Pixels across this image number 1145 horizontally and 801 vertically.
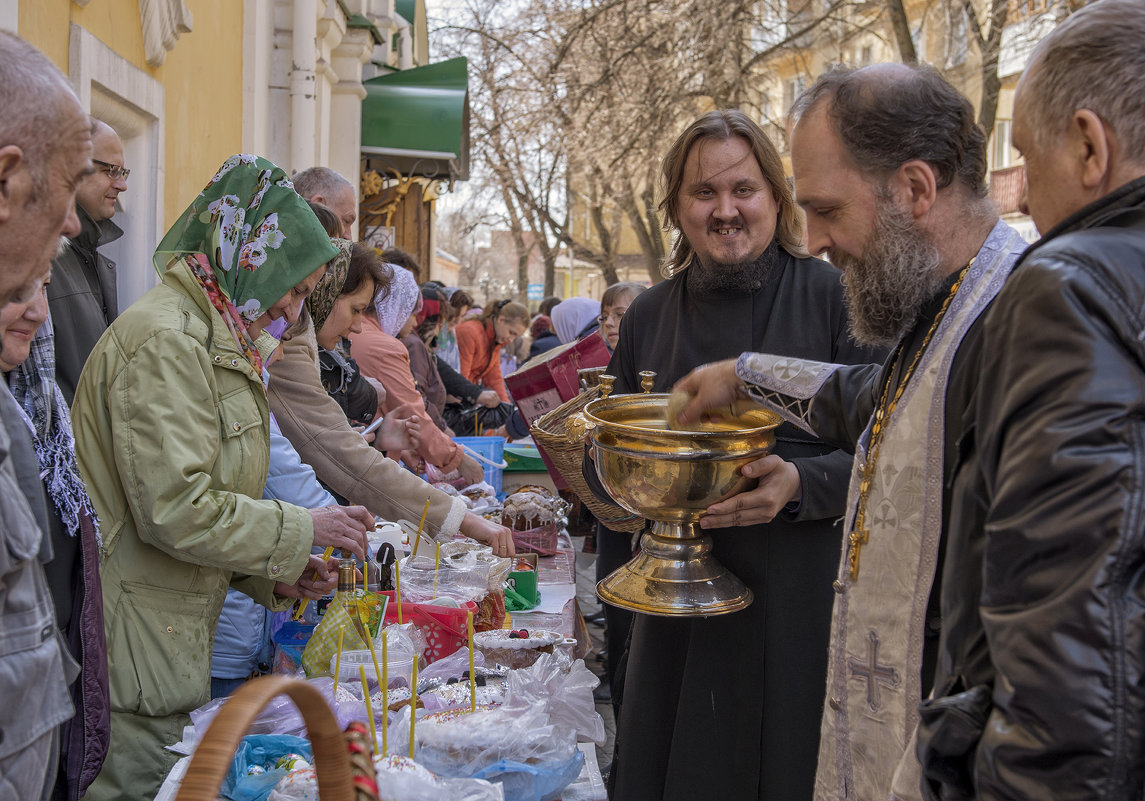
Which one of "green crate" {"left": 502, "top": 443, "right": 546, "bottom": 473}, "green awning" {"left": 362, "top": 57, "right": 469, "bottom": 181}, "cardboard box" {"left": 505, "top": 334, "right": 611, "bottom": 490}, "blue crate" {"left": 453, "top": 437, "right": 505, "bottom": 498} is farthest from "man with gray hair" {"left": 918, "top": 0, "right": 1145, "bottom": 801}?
"green awning" {"left": 362, "top": 57, "right": 469, "bottom": 181}

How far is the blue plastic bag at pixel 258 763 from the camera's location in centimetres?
Result: 190

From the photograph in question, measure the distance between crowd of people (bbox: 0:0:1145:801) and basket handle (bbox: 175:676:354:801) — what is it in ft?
1.62

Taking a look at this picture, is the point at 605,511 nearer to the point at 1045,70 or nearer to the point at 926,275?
the point at 926,275

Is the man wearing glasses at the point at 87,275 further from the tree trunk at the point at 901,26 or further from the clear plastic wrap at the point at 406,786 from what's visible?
the tree trunk at the point at 901,26

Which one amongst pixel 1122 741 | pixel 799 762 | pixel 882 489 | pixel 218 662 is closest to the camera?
pixel 1122 741

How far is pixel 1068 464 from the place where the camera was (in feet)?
3.60

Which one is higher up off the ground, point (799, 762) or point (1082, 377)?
point (1082, 377)

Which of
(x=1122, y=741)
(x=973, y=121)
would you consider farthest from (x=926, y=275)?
(x=1122, y=741)

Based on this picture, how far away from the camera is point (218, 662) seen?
2861mm

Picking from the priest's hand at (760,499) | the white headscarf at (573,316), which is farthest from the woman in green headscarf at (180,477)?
the white headscarf at (573,316)

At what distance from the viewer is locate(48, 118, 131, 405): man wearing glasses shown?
3.29 m

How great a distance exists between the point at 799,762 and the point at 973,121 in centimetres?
160

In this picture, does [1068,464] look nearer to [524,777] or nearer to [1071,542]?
[1071,542]

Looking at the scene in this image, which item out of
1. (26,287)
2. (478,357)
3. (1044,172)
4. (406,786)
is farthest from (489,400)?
(1044,172)
